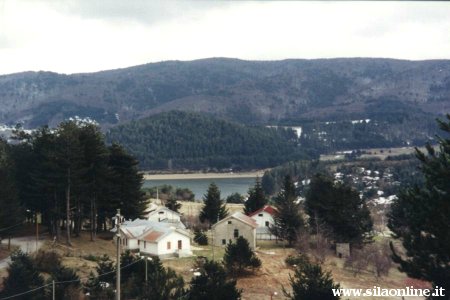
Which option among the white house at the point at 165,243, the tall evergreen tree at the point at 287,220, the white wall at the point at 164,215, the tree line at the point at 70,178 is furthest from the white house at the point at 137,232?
the white wall at the point at 164,215

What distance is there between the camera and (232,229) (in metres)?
36.0

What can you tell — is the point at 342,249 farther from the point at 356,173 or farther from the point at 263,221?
the point at 356,173

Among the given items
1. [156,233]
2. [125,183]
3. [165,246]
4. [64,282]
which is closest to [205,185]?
[125,183]

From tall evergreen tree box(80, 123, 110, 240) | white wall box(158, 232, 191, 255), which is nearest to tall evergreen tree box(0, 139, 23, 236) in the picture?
tall evergreen tree box(80, 123, 110, 240)

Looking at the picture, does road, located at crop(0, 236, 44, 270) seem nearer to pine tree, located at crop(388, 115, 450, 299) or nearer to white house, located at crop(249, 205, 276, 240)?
white house, located at crop(249, 205, 276, 240)

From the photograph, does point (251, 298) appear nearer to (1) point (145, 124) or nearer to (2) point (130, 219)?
(2) point (130, 219)

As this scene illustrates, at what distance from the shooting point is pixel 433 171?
1364 centimetres

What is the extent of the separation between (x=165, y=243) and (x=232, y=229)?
6.75 m

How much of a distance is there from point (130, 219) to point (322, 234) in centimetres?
1191

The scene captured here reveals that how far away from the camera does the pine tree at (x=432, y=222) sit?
1322 centimetres

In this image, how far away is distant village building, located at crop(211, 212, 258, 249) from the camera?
35562 mm

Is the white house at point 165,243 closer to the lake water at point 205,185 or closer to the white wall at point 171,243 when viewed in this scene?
the white wall at point 171,243

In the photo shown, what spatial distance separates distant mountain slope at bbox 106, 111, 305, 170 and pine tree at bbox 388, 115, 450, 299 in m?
130

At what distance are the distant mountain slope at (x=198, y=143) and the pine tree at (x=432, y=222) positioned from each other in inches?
5103
